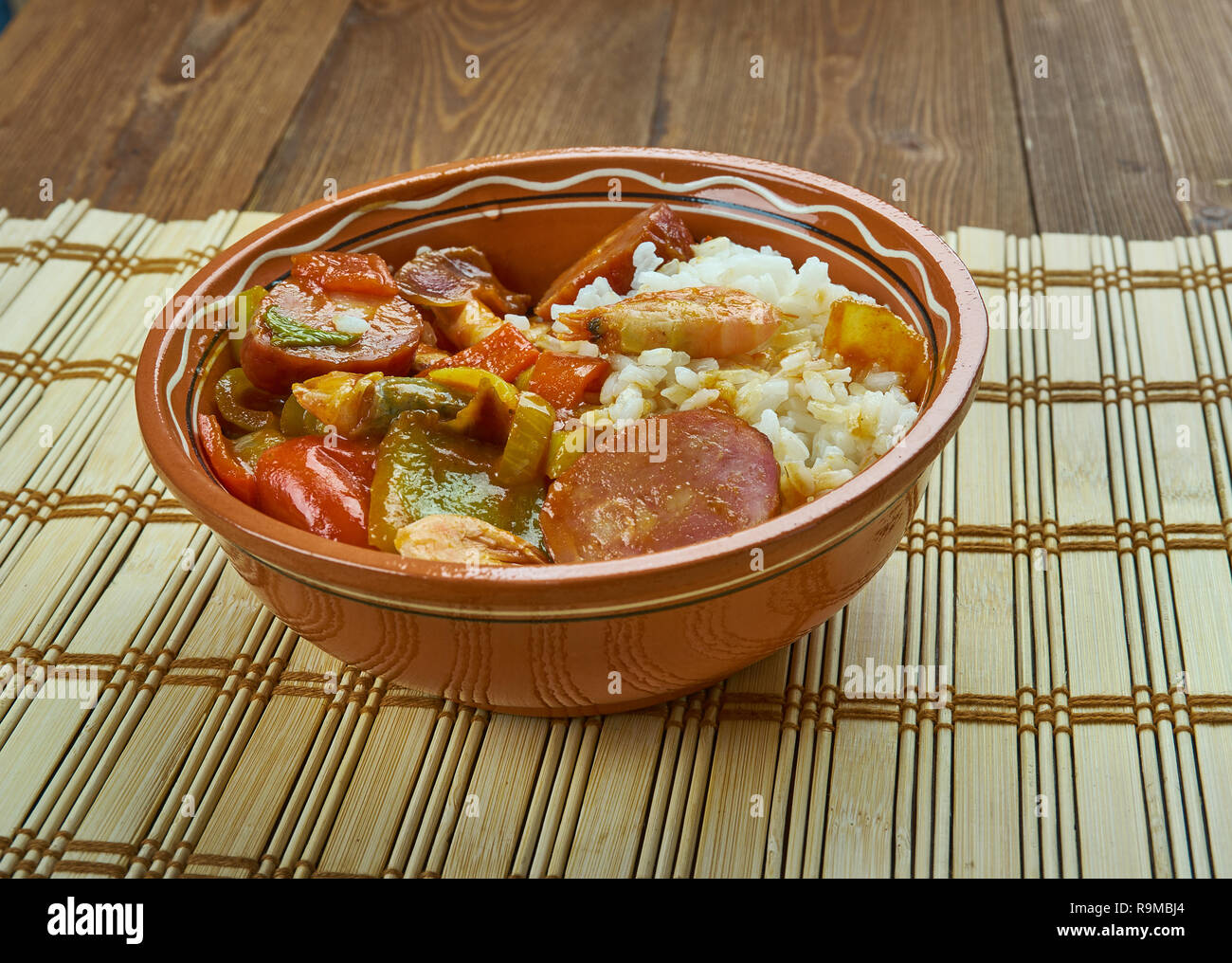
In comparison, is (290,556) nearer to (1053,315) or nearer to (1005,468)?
(1005,468)

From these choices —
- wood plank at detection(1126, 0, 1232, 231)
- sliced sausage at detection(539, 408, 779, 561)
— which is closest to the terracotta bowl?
sliced sausage at detection(539, 408, 779, 561)

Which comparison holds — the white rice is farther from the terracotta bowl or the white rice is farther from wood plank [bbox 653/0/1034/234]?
wood plank [bbox 653/0/1034/234]

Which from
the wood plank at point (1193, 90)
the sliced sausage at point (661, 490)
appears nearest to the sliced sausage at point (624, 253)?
the sliced sausage at point (661, 490)

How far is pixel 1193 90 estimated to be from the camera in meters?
3.51

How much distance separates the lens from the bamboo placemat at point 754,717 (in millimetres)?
1661

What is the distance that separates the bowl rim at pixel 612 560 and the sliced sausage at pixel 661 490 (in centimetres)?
7

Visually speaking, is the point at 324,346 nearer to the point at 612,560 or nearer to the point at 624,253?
the point at 624,253

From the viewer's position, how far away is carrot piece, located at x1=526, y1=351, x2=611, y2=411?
1.91m

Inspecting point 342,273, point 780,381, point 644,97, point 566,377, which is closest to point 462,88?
point 644,97

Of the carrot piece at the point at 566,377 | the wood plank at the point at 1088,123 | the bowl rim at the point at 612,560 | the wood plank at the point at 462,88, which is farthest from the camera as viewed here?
the wood plank at the point at 462,88

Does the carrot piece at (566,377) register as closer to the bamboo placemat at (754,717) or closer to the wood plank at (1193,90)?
the bamboo placemat at (754,717)

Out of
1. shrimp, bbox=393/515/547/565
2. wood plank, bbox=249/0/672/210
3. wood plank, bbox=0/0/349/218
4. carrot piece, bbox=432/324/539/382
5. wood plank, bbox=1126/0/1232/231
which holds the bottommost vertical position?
wood plank, bbox=1126/0/1232/231

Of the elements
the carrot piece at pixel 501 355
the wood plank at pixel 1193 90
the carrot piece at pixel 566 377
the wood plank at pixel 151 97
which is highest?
the carrot piece at pixel 501 355

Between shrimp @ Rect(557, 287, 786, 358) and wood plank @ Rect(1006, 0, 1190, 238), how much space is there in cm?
133
